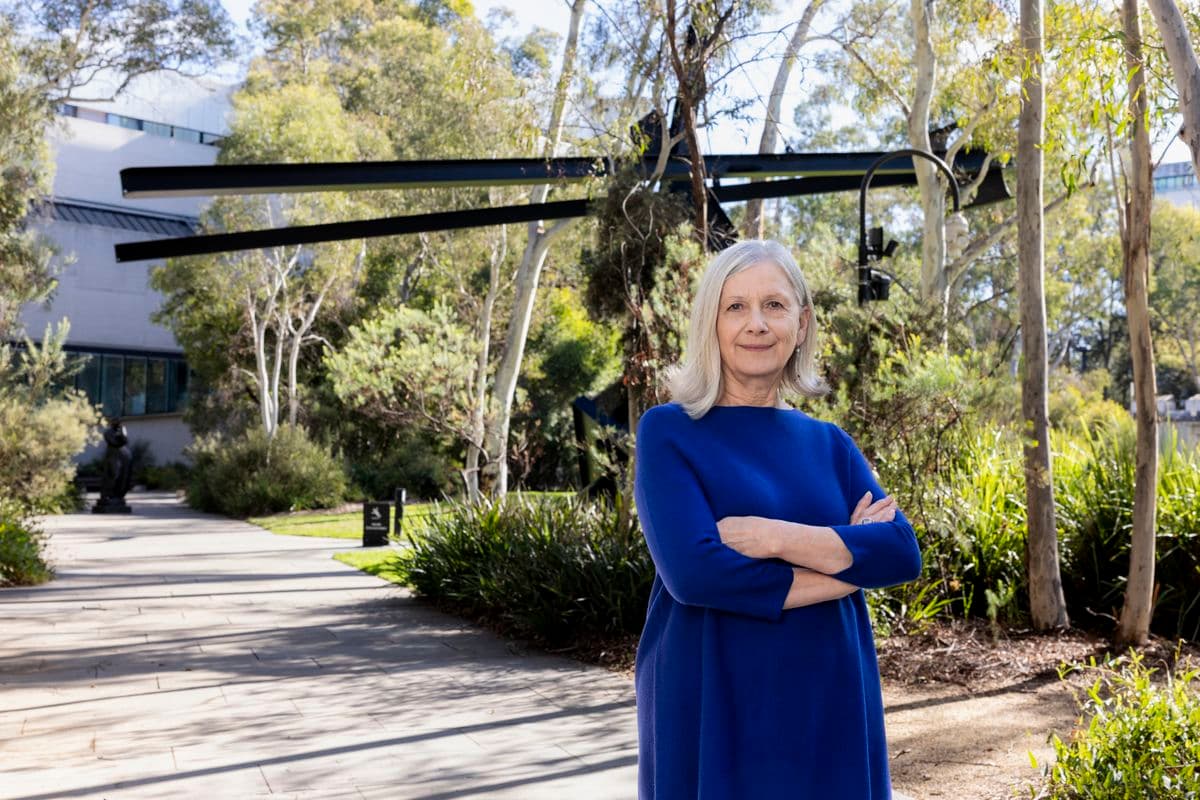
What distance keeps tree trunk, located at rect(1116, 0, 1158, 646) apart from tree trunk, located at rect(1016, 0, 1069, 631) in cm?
59

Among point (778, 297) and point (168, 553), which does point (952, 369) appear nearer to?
point (778, 297)

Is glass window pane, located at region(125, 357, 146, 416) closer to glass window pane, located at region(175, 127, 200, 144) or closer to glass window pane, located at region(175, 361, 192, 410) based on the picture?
glass window pane, located at region(175, 361, 192, 410)

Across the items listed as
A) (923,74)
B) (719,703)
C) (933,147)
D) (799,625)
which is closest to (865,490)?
(799,625)

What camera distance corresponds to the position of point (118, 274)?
142 feet

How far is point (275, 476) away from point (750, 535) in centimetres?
2432

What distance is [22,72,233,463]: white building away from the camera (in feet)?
137

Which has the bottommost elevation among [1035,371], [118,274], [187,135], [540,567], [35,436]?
[540,567]

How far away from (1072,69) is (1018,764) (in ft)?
9.64

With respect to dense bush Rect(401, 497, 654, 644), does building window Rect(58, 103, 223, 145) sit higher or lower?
higher

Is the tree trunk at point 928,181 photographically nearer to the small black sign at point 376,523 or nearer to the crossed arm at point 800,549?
the small black sign at point 376,523

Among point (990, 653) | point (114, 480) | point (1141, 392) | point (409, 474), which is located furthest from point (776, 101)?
point (114, 480)

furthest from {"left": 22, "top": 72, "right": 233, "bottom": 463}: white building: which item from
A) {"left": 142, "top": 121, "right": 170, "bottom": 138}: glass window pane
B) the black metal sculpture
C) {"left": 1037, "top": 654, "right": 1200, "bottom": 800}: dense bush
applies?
{"left": 1037, "top": 654, "right": 1200, "bottom": 800}: dense bush

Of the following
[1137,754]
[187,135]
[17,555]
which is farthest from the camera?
[187,135]

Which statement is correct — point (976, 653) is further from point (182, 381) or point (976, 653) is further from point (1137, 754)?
point (182, 381)
